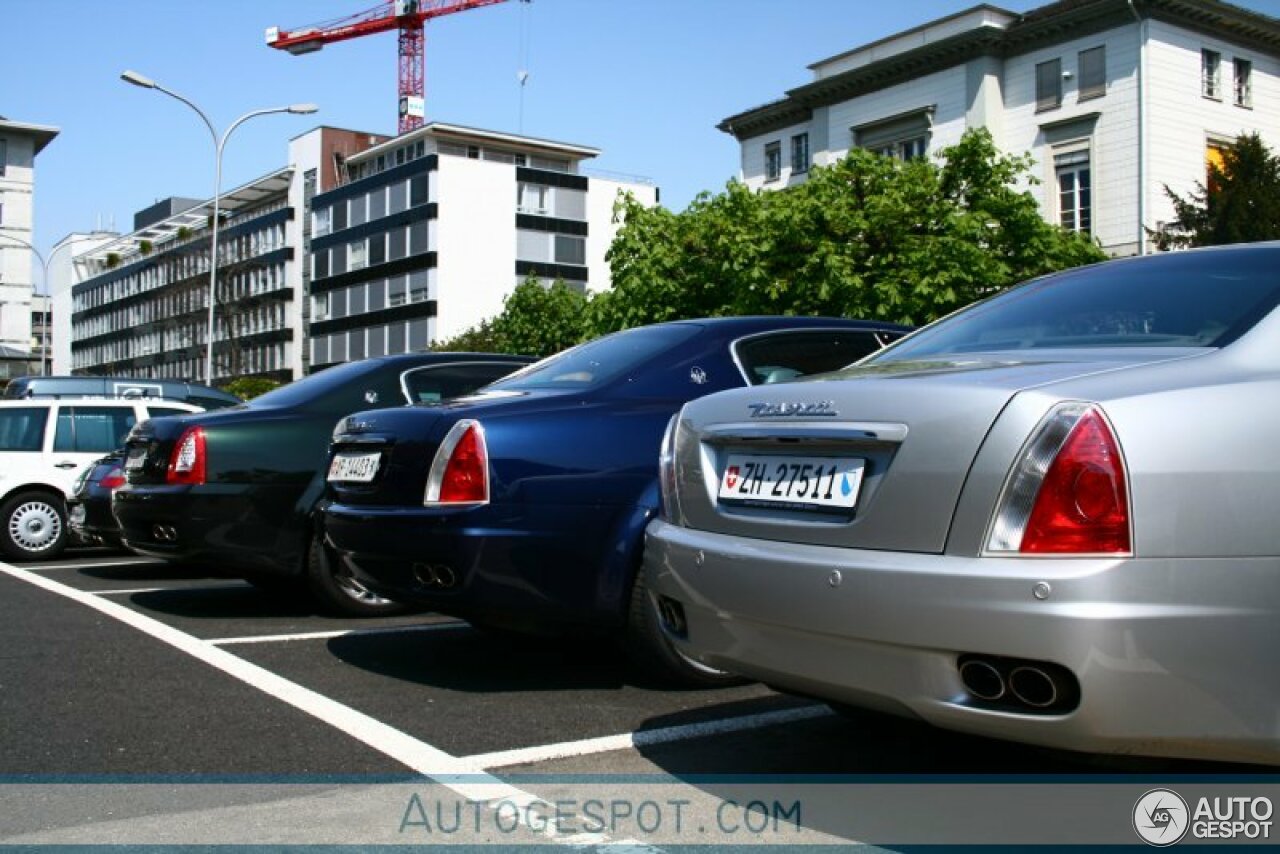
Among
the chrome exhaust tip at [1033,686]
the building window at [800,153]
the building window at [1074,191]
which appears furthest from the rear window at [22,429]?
the building window at [800,153]

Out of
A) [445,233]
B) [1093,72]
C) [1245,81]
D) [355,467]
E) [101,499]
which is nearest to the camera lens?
[355,467]

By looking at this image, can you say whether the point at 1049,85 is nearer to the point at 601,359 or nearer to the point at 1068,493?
the point at 601,359

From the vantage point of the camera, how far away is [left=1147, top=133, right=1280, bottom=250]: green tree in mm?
33406

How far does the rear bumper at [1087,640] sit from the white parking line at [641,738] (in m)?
1.40

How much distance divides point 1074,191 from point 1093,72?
3.61 meters

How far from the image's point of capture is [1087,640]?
8.75 ft

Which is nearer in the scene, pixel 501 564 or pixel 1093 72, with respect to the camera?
pixel 501 564

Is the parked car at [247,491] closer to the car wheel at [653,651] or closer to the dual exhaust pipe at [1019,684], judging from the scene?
the car wheel at [653,651]

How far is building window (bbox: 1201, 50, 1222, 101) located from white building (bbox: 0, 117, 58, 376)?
81.9 metres

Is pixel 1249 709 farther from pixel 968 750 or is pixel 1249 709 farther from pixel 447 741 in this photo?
pixel 447 741

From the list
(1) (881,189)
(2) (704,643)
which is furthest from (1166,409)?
(1) (881,189)

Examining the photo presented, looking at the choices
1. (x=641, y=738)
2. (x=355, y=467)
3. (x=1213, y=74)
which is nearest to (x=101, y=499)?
(x=355, y=467)

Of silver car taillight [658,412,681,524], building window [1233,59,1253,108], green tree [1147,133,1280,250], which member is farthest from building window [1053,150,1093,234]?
silver car taillight [658,412,681,524]

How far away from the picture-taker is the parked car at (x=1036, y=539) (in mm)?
2686
